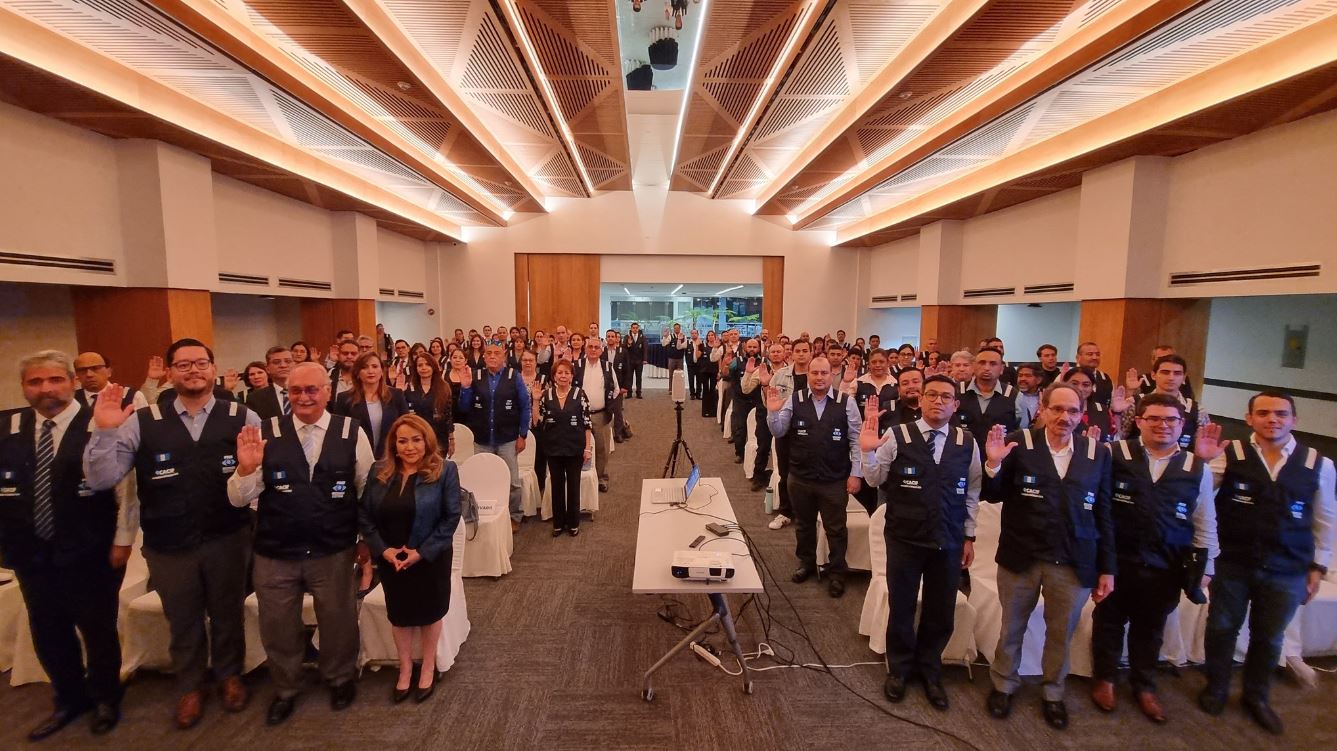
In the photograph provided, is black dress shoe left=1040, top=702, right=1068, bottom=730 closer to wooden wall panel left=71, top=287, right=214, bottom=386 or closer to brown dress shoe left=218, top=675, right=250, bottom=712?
brown dress shoe left=218, top=675, right=250, bottom=712

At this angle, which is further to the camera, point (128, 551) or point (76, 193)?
point (76, 193)

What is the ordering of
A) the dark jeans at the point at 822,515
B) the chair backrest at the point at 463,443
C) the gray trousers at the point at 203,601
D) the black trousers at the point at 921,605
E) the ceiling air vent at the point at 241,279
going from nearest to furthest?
the gray trousers at the point at 203,601
the black trousers at the point at 921,605
the dark jeans at the point at 822,515
the chair backrest at the point at 463,443
the ceiling air vent at the point at 241,279

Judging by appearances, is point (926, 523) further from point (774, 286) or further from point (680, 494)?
point (774, 286)

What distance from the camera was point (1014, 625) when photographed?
2686mm

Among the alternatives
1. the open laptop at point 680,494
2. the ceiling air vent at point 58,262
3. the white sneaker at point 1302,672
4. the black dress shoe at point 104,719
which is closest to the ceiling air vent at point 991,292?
the white sneaker at point 1302,672

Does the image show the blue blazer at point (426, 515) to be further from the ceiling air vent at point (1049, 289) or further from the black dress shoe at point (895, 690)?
the ceiling air vent at point (1049, 289)

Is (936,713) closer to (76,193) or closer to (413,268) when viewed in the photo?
(76,193)

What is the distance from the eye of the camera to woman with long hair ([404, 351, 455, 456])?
15.0 feet

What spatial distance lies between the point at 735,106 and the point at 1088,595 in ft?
20.8

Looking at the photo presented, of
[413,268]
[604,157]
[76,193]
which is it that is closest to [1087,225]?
[604,157]

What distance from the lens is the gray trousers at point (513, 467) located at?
475 centimetres

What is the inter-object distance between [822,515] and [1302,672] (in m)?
2.63

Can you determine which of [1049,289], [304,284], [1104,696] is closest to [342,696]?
[1104,696]

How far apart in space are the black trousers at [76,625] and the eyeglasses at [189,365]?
1.01 m
